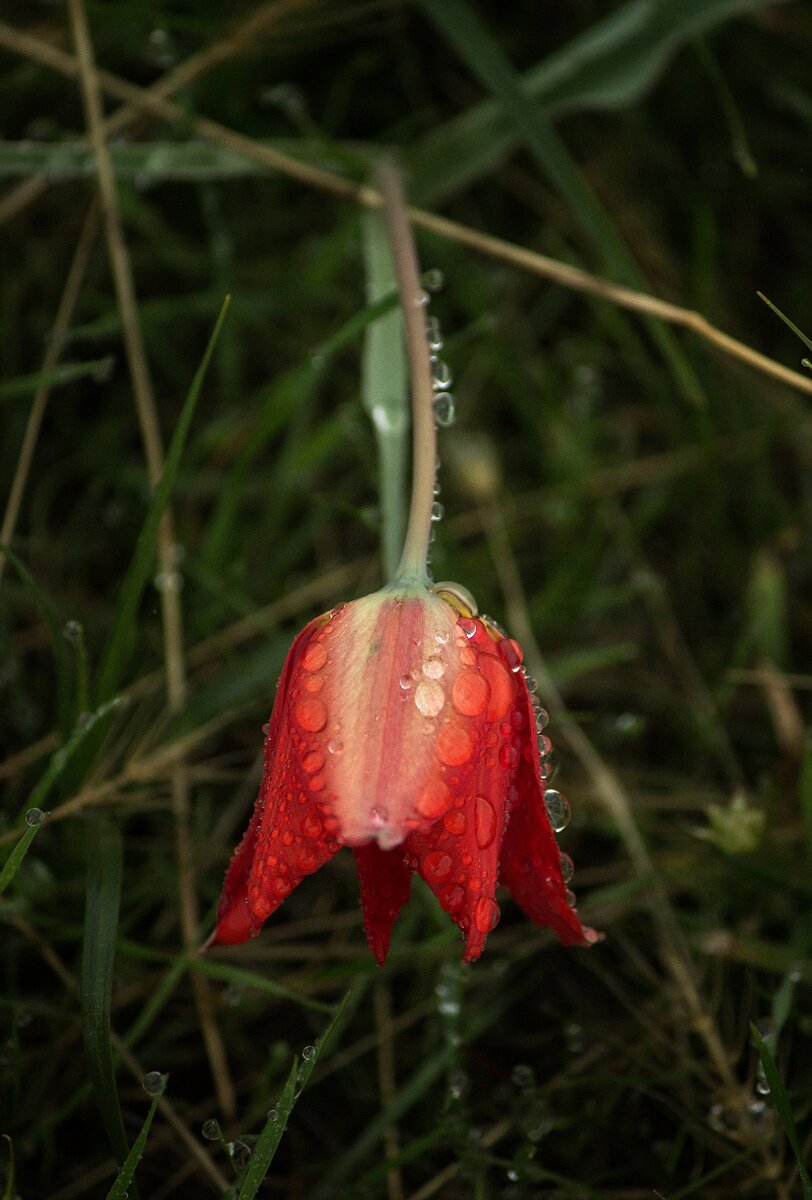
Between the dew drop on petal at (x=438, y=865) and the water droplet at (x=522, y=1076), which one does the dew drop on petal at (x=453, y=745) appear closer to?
the dew drop on petal at (x=438, y=865)

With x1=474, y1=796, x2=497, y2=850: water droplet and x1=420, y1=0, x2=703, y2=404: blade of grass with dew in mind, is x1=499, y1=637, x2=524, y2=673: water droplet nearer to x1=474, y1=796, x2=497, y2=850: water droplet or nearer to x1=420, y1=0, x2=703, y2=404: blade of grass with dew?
x1=474, y1=796, x2=497, y2=850: water droplet

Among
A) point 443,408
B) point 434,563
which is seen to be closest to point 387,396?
point 443,408

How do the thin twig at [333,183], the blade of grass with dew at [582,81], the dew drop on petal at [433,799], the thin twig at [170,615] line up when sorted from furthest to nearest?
the blade of grass with dew at [582,81] → the thin twig at [333,183] → the thin twig at [170,615] → the dew drop on petal at [433,799]

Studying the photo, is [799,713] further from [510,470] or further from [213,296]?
[213,296]

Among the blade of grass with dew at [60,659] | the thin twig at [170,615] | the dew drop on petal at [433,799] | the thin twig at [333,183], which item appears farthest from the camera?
the thin twig at [333,183]

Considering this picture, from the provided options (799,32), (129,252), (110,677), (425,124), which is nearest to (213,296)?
(129,252)

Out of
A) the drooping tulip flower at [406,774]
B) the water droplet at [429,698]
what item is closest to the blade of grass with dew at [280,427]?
the drooping tulip flower at [406,774]
